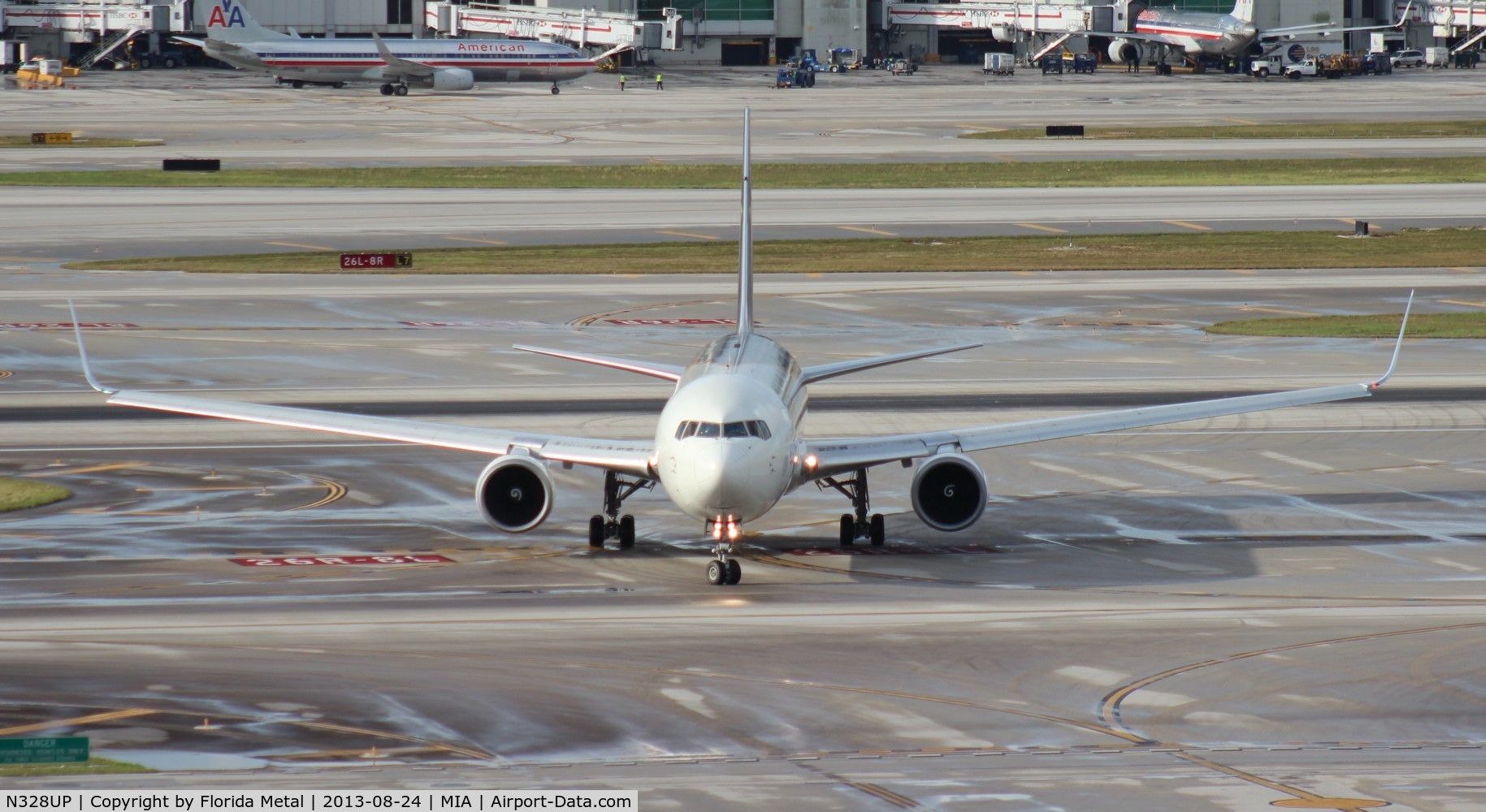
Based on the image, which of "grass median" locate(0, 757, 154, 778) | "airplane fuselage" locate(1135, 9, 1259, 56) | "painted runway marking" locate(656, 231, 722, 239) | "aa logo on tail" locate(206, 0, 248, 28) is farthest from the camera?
"airplane fuselage" locate(1135, 9, 1259, 56)

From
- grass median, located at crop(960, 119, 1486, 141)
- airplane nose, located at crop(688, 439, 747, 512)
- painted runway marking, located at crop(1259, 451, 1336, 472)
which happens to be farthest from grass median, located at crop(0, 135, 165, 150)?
airplane nose, located at crop(688, 439, 747, 512)

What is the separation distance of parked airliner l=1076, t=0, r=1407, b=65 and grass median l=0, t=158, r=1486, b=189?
276 feet

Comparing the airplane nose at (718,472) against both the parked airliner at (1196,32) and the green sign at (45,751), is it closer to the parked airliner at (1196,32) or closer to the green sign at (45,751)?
the green sign at (45,751)

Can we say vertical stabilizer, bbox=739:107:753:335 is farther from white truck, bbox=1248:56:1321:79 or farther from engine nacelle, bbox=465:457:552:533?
white truck, bbox=1248:56:1321:79

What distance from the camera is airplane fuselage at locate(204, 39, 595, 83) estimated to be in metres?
158

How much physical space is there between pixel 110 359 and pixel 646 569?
2469cm

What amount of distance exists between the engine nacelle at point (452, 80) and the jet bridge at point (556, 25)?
32.3 metres

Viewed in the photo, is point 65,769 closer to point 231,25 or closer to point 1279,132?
point 1279,132

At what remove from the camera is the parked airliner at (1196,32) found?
180 metres

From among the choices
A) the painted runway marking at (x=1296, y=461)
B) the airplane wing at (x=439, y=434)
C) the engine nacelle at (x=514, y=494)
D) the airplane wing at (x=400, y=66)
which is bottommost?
the painted runway marking at (x=1296, y=461)

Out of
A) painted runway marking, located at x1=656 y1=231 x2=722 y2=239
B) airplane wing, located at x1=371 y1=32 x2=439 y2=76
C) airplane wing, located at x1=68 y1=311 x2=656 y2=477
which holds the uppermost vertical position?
airplane wing, located at x1=371 y1=32 x2=439 y2=76

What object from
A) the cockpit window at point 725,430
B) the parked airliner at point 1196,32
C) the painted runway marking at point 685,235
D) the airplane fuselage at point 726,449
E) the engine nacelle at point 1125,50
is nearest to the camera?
the airplane fuselage at point 726,449

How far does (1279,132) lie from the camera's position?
11788 centimetres

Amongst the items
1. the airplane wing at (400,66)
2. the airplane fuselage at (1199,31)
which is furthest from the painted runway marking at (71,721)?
the airplane fuselage at (1199,31)
